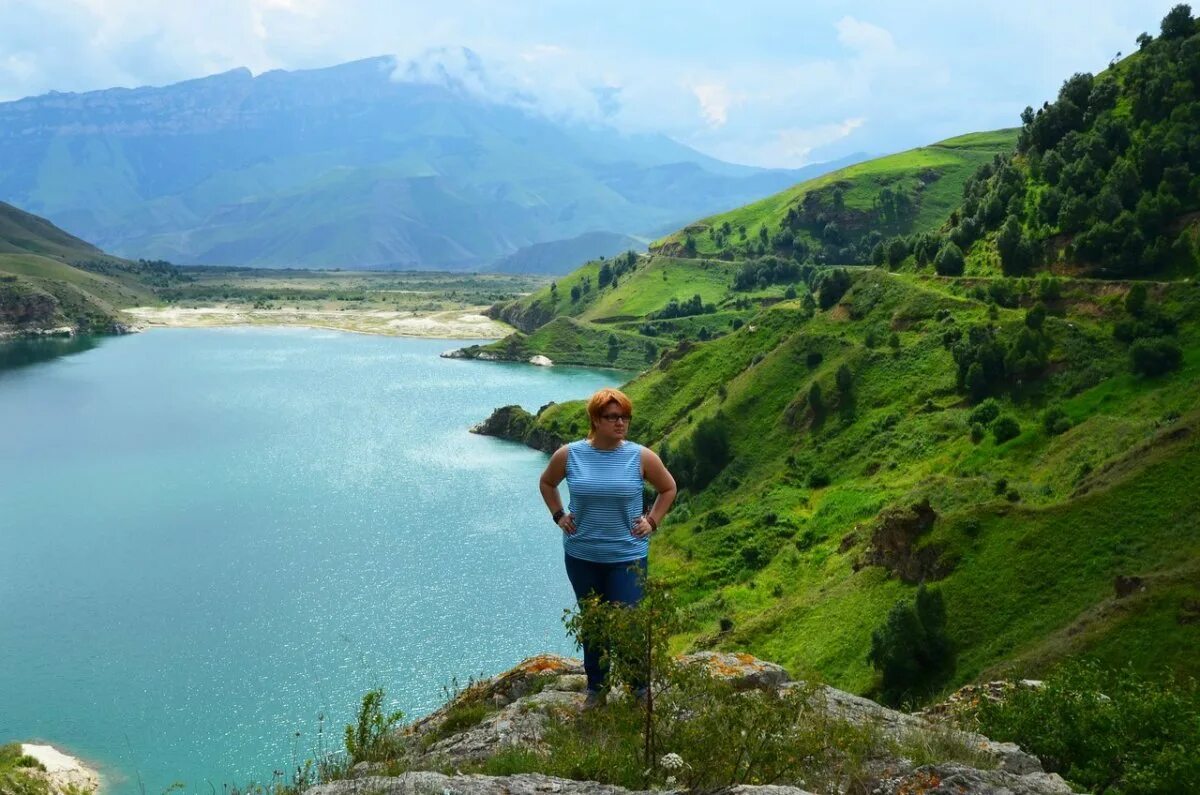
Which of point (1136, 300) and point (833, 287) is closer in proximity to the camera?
point (1136, 300)

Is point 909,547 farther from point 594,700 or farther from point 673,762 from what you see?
point 673,762

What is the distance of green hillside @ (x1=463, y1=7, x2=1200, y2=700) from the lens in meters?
41.2

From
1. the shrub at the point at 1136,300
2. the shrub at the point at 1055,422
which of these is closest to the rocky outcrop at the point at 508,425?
the shrub at the point at 1136,300

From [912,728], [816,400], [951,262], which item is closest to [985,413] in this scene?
[816,400]

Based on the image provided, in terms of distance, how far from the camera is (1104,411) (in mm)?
65688

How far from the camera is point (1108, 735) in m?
15.0

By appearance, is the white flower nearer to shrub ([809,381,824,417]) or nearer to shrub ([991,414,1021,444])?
shrub ([991,414,1021,444])

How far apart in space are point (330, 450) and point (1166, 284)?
327 feet

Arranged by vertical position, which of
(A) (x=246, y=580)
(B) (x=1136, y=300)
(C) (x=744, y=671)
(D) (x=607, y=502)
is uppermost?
(D) (x=607, y=502)

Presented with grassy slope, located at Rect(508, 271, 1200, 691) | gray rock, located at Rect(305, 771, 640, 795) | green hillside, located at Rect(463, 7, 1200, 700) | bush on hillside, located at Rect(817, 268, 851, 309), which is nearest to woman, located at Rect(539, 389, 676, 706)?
grassy slope, located at Rect(508, 271, 1200, 691)

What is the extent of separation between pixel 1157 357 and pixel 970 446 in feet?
47.7

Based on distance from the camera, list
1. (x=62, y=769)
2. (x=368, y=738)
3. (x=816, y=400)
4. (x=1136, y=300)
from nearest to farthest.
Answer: (x=368, y=738) → (x=62, y=769) → (x=1136, y=300) → (x=816, y=400)

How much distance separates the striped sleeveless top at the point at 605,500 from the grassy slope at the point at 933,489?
1.31 m

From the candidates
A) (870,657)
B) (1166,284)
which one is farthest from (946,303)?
(870,657)
